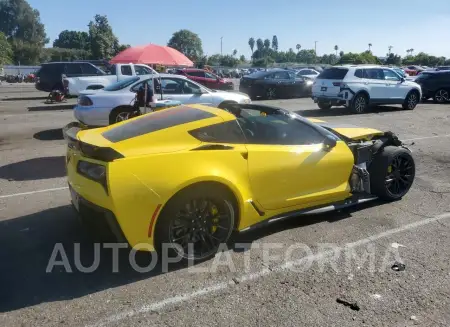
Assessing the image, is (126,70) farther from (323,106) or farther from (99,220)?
(99,220)

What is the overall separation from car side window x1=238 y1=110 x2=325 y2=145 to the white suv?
37.1 feet

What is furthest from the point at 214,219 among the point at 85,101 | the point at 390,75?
the point at 390,75

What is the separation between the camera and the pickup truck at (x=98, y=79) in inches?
715

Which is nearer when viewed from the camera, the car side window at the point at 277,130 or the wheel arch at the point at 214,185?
the wheel arch at the point at 214,185

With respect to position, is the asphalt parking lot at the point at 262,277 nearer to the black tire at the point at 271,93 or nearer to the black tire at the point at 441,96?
the black tire at the point at 271,93

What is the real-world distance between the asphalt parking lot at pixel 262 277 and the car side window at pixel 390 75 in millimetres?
11642

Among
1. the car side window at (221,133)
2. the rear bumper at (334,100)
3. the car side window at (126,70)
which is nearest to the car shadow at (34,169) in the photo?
the car side window at (221,133)

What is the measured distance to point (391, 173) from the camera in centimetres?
536

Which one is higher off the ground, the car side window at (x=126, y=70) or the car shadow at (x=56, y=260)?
the car side window at (x=126, y=70)

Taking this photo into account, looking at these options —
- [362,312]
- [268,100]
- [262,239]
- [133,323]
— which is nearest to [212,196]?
[262,239]

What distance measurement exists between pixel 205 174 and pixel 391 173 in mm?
2814

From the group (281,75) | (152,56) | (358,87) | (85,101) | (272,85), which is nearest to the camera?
(152,56)

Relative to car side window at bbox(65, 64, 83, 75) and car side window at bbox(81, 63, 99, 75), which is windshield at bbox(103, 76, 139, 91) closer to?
car side window at bbox(81, 63, 99, 75)

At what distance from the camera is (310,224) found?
4.77m
